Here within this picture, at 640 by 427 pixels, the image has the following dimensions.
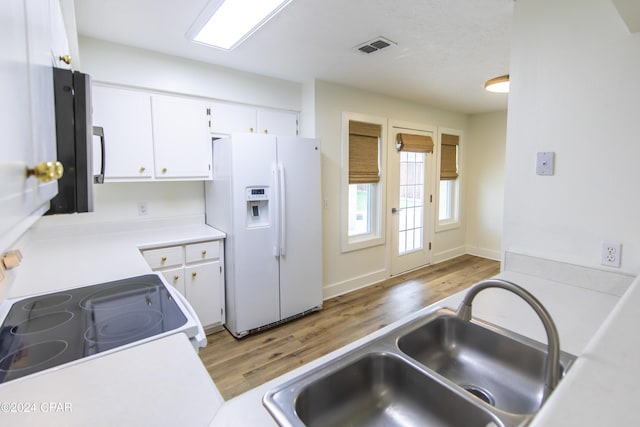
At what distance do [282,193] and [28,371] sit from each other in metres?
2.13

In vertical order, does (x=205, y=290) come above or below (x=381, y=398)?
below

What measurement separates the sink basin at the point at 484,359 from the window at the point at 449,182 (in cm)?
411

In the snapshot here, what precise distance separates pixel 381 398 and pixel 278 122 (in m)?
2.87

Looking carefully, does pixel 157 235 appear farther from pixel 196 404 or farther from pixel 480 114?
pixel 480 114

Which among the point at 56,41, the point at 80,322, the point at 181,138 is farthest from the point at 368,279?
the point at 56,41

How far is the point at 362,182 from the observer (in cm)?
386

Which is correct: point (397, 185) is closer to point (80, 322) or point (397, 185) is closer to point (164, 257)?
point (164, 257)

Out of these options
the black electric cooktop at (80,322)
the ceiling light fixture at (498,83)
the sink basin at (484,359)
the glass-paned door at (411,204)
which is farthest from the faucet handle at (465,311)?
the glass-paned door at (411,204)

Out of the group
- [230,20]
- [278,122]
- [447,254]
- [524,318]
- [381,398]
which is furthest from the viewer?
[447,254]

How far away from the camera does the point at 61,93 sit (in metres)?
0.92

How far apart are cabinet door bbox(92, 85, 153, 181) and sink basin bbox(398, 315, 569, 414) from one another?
244 centimetres

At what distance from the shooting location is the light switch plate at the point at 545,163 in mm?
1549

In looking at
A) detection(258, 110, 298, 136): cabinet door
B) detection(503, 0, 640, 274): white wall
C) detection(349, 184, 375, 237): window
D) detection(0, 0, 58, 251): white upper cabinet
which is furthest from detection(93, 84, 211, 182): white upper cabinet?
detection(503, 0, 640, 274): white wall

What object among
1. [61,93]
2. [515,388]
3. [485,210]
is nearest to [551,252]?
[515,388]
